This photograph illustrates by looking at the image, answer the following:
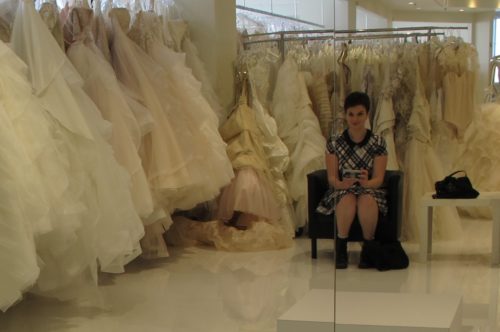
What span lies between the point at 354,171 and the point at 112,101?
5.46ft

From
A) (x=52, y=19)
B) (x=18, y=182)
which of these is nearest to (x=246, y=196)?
(x=52, y=19)

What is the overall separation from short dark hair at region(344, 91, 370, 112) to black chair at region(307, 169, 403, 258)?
0.17m

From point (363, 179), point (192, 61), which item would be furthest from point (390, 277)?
point (192, 61)

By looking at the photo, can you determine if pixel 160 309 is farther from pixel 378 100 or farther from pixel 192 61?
pixel 192 61

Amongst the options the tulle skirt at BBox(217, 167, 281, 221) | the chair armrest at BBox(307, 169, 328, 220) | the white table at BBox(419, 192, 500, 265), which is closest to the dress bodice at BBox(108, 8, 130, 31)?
the tulle skirt at BBox(217, 167, 281, 221)

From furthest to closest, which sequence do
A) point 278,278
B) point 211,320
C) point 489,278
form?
point 278,278 < point 211,320 < point 489,278

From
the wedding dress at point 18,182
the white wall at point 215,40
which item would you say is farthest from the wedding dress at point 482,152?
the white wall at point 215,40

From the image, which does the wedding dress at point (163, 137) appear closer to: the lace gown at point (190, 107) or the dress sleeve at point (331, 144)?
the lace gown at point (190, 107)

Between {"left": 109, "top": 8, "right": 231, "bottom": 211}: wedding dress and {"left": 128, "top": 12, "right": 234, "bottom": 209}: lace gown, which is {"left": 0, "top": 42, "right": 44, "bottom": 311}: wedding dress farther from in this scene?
{"left": 128, "top": 12, "right": 234, "bottom": 209}: lace gown

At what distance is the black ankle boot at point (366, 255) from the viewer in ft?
5.70

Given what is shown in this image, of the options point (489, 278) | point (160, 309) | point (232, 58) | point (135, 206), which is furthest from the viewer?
point (232, 58)

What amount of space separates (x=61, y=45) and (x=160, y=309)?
1276 mm

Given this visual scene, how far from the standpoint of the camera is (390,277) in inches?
71.5

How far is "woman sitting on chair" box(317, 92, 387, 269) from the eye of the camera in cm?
159
